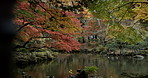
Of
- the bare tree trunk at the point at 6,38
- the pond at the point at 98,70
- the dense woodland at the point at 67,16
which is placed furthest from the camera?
the pond at the point at 98,70

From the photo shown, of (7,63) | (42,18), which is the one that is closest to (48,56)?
(42,18)

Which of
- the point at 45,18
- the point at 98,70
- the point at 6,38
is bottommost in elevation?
the point at 98,70

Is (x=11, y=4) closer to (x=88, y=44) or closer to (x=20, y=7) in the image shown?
(x=20, y=7)

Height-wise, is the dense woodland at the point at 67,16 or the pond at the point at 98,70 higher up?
the dense woodland at the point at 67,16

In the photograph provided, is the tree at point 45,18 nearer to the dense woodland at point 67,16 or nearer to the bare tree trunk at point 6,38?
the dense woodland at point 67,16

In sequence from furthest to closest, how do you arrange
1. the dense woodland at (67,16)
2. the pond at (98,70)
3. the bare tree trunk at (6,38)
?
the pond at (98,70) → the dense woodland at (67,16) → the bare tree trunk at (6,38)

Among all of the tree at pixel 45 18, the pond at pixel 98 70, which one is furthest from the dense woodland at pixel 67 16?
the pond at pixel 98 70

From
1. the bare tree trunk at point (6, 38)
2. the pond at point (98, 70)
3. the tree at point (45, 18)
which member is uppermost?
the tree at point (45, 18)

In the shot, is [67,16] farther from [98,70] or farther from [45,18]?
[98,70]

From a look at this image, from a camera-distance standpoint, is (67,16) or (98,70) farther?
(98,70)

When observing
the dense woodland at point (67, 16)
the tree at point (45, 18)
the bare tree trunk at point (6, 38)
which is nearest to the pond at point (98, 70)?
the dense woodland at point (67, 16)

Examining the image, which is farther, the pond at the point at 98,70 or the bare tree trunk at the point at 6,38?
the pond at the point at 98,70

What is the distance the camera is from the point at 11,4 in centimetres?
55

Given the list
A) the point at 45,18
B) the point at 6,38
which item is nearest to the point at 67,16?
the point at 45,18
